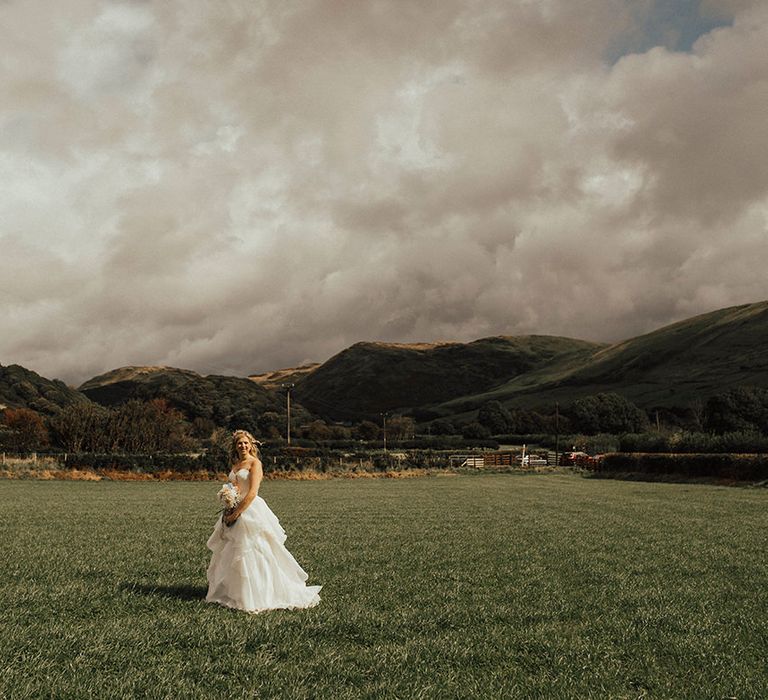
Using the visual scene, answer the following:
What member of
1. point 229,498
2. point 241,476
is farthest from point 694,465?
point 229,498

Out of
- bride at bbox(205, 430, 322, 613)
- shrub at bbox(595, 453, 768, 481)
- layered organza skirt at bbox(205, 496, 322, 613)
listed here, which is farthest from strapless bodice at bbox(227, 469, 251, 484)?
shrub at bbox(595, 453, 768, 481)

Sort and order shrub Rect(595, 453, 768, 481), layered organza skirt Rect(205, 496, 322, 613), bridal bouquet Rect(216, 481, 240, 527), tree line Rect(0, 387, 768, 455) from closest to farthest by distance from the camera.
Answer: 1. layered organza skirt Rect(205, 496, 322, 613)
2. bridal bouquet Rect(216, 481, 240, 527)
3. shrub Rect(595, 453, 768, 481)
4. tree line Rect(0, 387, 768, 455)

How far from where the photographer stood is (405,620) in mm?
9422

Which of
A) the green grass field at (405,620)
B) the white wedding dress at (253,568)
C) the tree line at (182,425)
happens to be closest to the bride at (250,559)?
the white wedding dress at (253,568)

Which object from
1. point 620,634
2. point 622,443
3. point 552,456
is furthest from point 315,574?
point 552,456

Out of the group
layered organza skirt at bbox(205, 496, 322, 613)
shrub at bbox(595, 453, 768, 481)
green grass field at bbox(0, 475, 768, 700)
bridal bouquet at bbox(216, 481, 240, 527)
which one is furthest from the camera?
shrub at bbox(595, 453, 768, 481)

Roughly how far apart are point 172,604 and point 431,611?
12.2 feet

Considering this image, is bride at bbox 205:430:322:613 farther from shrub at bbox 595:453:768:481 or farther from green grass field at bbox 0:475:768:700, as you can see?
shrub at bbox 595:453:768:481

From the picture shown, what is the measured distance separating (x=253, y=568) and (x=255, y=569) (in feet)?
0.12

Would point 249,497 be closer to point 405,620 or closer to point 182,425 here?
point 405,620

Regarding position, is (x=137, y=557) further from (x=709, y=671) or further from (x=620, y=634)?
(x=709, y=671)

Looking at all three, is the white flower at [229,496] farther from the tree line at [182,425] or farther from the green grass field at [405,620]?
the tree line at [182,425]

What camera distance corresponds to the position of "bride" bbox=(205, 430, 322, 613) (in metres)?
9.99

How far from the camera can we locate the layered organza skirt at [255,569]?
9.96 meters
